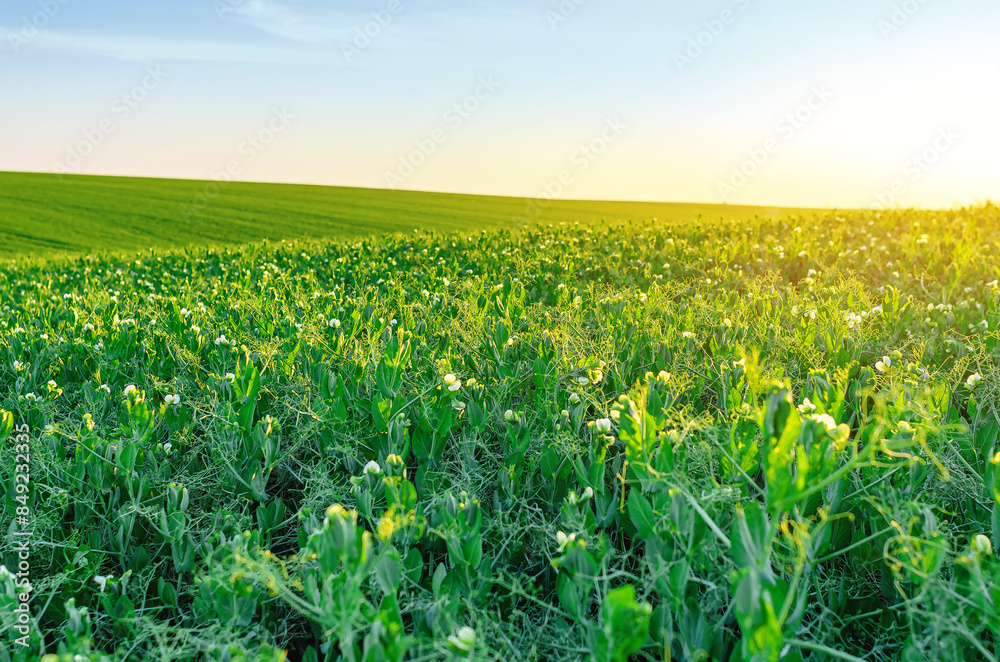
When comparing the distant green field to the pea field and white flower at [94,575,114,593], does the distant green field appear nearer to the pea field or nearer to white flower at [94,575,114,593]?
the pea field

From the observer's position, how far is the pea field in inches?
66.6

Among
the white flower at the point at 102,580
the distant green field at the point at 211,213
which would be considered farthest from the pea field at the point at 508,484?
the distant green field at the point at 211,213

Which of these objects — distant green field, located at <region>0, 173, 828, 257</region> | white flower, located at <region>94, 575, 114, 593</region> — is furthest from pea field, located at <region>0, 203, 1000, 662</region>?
distant green field, located at <region>0, 173, 828, 257</region>

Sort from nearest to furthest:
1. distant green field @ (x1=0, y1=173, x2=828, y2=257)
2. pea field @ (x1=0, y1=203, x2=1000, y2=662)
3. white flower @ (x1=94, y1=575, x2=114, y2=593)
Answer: pea field @ (x1=0, y1=203, x2=1000, y2=662), white flower @ (x1=94, y1=575, x2=114, y2=593), distant green field @ (x1=0, y1=173, x2=828, y2=257)

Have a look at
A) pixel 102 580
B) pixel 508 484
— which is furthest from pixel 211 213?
pixel 508 484

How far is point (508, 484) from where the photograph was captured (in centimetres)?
255

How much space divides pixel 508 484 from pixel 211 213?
31359 mm

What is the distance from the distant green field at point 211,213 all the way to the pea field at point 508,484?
16.9 meters

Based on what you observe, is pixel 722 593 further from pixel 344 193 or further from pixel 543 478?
pixel 344 193

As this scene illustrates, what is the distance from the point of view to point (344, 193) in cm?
4216

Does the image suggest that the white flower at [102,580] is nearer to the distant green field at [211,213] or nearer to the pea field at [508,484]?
the pea field at [508,484]

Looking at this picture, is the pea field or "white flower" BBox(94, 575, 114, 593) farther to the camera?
"white flower" BBox(94, 575, 114, 593)

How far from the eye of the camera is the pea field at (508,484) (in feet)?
5.55

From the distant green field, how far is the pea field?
55.5 ft
